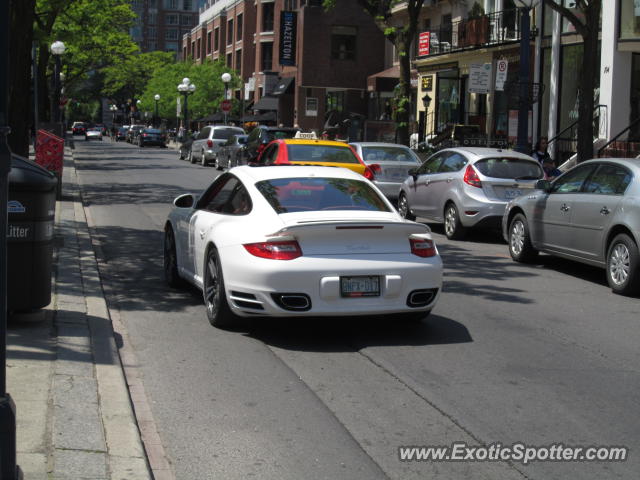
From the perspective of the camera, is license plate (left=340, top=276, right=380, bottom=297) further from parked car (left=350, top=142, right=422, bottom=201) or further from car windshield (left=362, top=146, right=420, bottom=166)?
car windshield (left=362, top=146, right=420, bottom=166)

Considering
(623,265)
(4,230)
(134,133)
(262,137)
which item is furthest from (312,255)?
(134,133)

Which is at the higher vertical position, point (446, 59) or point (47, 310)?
point (446, 59)

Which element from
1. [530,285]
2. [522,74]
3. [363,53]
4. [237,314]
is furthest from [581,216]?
[363,53]

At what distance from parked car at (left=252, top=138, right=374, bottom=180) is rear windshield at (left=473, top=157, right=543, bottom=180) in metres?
3.30

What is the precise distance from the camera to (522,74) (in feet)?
70.0

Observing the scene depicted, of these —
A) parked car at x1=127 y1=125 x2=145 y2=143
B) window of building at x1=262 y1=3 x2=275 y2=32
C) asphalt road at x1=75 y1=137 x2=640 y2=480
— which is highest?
window of building at x1=262 y1=3 x2=275 y2=32

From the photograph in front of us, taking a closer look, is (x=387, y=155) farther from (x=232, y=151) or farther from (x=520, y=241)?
(x=232, y=151)

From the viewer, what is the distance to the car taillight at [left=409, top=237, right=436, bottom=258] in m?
8.34

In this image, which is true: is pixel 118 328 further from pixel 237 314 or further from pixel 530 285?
pixel 530 285

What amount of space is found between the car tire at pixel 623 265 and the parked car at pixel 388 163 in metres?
9.54

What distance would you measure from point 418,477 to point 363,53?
5748 centimetres

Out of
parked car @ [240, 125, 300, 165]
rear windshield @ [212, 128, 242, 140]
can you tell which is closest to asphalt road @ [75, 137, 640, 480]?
parked car @ [240, 125, 300, 165]

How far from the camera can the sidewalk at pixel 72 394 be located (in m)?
4.92

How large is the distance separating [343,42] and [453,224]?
4616 cm
